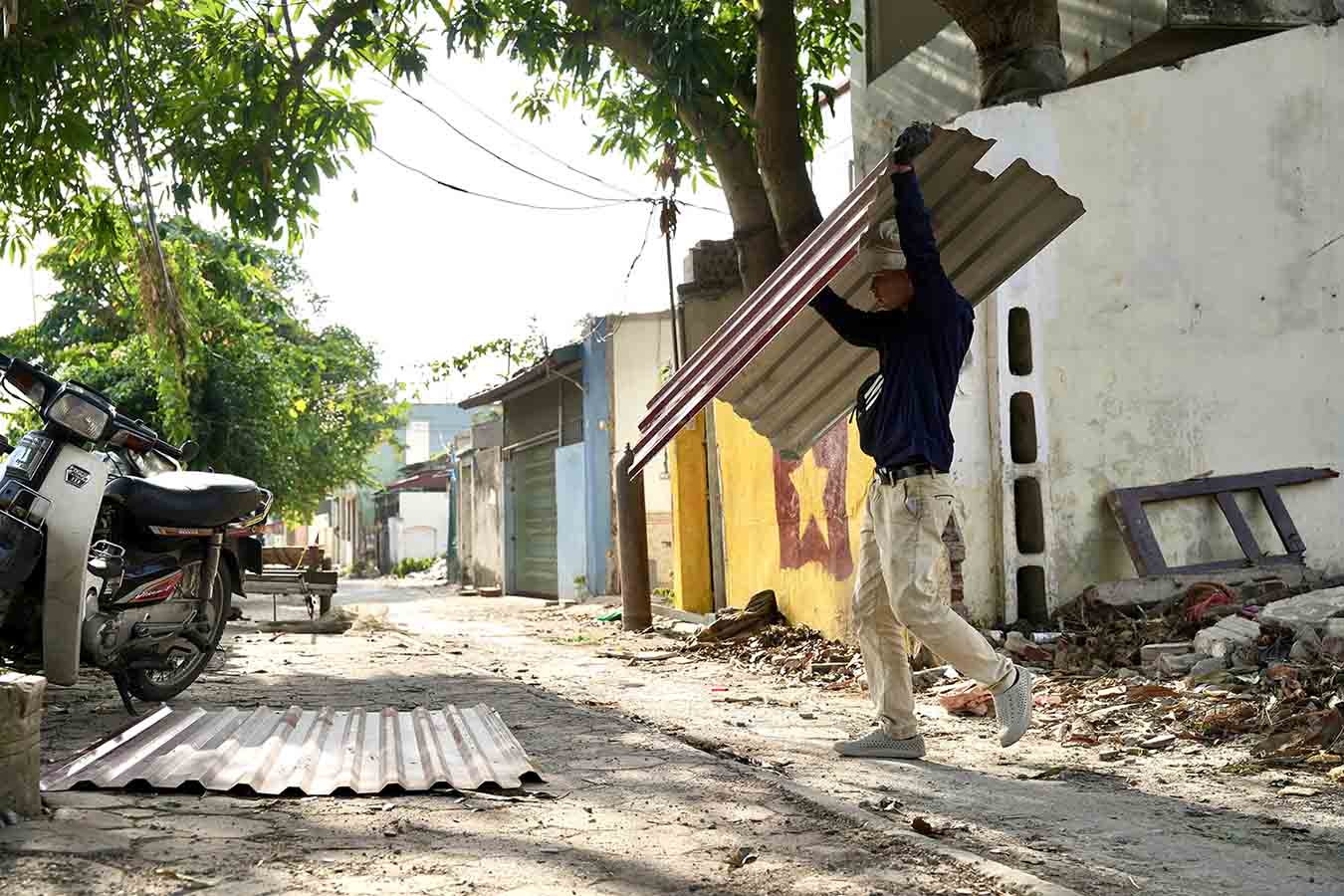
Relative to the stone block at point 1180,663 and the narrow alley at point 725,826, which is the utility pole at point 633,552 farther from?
the narrow alley at point 725,826

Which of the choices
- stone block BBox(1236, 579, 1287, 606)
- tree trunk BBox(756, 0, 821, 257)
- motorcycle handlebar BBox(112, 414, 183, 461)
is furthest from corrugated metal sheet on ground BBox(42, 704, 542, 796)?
tree trunk BBox(756, 0, 821, 257)

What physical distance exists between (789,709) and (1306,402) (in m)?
3.62

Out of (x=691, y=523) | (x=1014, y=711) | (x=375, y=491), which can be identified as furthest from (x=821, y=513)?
(x=375, y=491)

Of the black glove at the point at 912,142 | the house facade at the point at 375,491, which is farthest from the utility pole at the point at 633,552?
the house facade at the point at 375,491

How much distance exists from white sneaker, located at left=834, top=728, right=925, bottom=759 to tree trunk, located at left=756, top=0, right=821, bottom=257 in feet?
15.2

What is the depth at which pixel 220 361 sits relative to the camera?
19.4 meters

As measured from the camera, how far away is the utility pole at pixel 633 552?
11.0 m

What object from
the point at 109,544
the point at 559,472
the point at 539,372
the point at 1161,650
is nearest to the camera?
the point at 109,544

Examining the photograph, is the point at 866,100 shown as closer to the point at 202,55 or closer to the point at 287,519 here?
the point at 202,55

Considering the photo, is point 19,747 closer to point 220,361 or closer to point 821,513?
point 821,513

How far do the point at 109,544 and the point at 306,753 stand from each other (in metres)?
1.48

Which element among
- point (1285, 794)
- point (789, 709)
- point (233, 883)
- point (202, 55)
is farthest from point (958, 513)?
point (202, 55)

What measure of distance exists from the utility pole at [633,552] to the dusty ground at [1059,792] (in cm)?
346

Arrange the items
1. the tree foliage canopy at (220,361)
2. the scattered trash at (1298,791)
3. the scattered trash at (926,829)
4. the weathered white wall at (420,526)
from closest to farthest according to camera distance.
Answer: the scattered trash at (926,829)
the scattered trash at (1298,791)
the tree foliage canopy at (220,361)
the weathered white wall at (420,526)
